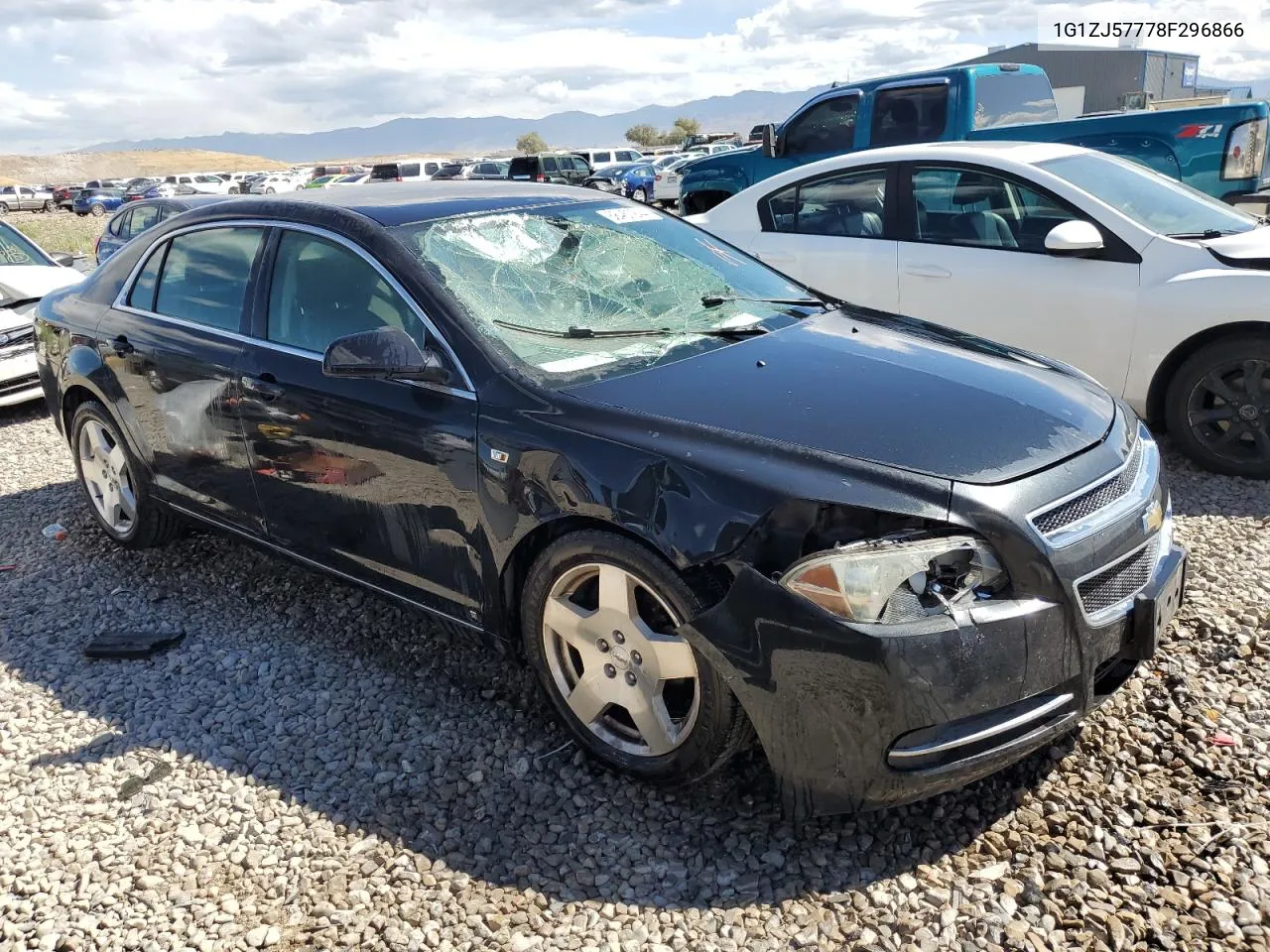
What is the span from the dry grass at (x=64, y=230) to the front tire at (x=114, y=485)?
1815cm

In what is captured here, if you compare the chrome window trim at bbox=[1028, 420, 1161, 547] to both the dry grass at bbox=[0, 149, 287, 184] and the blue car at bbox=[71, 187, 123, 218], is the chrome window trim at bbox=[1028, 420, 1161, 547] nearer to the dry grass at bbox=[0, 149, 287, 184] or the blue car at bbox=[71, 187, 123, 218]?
the blue car at bbox=[71, 187, 123, 218]

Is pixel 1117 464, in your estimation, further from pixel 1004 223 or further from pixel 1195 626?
pixel 1004 223

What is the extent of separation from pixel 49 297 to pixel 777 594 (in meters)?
4.44

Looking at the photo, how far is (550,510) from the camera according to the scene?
277 centimetres

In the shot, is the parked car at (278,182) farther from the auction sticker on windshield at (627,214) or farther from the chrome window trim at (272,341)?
the auction sticker on windshield at (627,214)

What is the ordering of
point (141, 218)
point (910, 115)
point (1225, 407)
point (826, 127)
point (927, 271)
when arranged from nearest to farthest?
point (1225, 407) < point (927, 271) < point (910, 115) < point (826, 127) < point (141, 218)

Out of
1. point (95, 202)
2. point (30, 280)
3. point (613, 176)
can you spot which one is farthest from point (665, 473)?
point (95, 202)

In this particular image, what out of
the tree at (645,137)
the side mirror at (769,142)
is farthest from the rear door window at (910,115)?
the tree at (645,137)

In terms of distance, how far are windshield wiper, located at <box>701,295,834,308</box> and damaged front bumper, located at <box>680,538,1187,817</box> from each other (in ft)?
4.98

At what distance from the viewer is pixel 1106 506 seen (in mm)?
2598

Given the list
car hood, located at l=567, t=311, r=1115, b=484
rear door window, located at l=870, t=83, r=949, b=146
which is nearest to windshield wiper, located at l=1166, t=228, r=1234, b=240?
car hood, located at l=567, t=311, r=1115, b=484

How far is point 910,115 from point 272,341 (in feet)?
26.1

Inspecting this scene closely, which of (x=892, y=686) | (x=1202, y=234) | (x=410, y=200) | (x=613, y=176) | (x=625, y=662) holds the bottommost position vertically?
(x=613, y=176)

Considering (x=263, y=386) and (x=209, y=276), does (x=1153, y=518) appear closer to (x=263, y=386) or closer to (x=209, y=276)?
(x=263, y=386)
